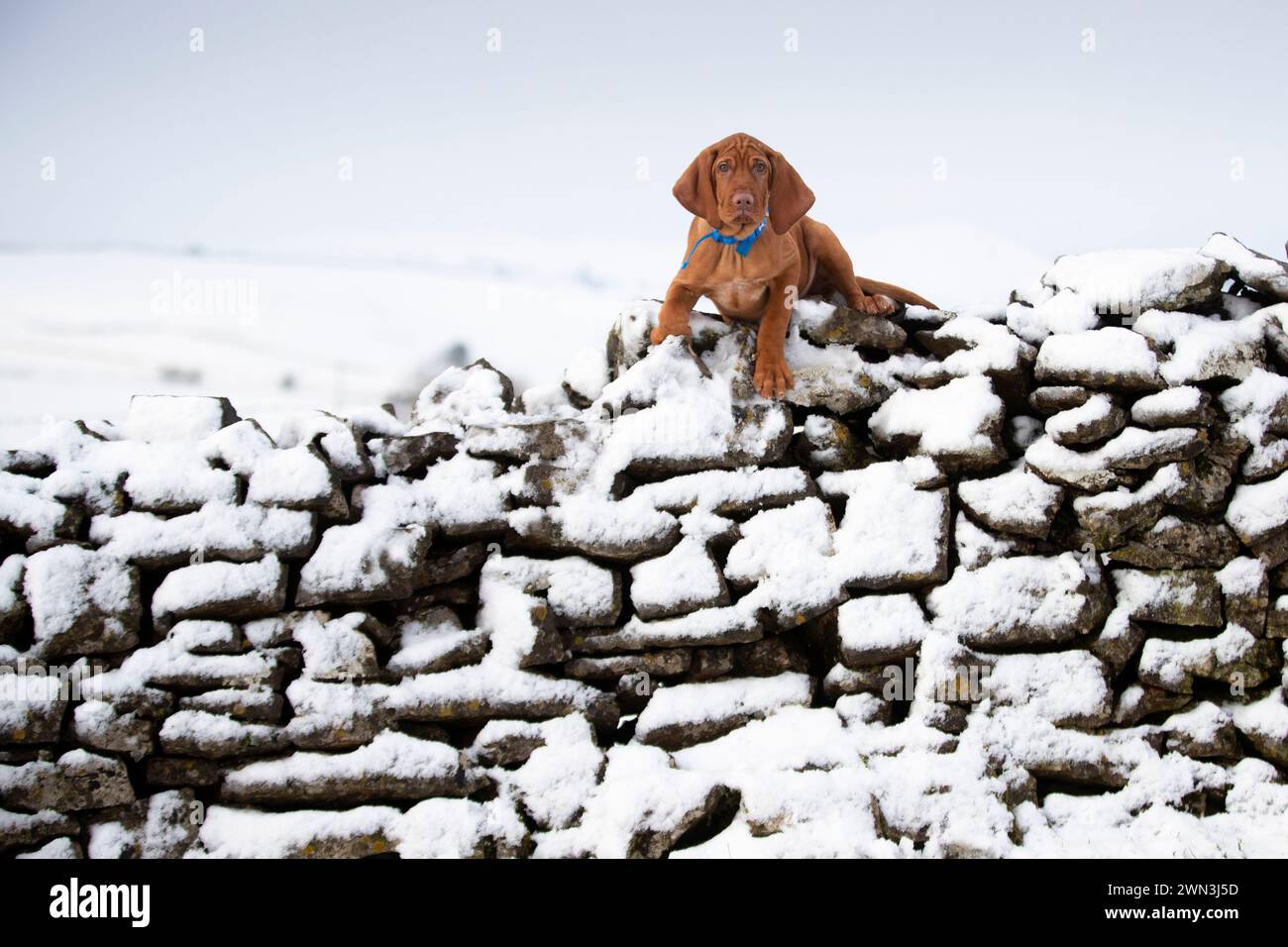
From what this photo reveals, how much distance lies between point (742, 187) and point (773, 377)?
3.34 ft

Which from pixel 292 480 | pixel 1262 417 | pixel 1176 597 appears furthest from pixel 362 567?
pixel 1262 417

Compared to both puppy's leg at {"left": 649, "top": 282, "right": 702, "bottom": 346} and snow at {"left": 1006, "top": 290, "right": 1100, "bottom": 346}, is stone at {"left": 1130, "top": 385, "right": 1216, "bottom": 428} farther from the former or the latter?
puppy's leg at {"left": 649, "top": 282, "right": 702, "bottom": 346}

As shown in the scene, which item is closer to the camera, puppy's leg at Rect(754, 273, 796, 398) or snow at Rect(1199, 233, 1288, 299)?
snow at Rect(1199, 233, 1288, 299)

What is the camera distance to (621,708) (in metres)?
4.70

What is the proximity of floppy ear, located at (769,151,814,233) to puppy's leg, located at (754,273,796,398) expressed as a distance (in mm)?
299

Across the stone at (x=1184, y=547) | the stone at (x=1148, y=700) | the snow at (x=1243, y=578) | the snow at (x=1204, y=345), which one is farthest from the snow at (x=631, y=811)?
the snow at (x=1204, y=345)

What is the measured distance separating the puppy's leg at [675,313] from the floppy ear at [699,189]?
0.45m

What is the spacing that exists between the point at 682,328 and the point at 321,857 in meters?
3.12

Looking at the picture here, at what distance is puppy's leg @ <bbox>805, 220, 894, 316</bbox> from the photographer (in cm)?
546

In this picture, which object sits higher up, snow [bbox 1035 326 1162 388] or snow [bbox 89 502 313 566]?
snow [bbox 1035 326 1162 388]

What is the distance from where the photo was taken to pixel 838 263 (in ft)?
18.1

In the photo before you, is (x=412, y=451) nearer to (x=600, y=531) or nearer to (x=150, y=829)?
(x=600, y=531)

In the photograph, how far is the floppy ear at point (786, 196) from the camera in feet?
16.0

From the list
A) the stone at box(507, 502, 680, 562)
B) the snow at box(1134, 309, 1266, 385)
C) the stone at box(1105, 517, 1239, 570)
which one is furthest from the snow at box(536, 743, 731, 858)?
the snow at box(1134, 309, 1266, 385)
